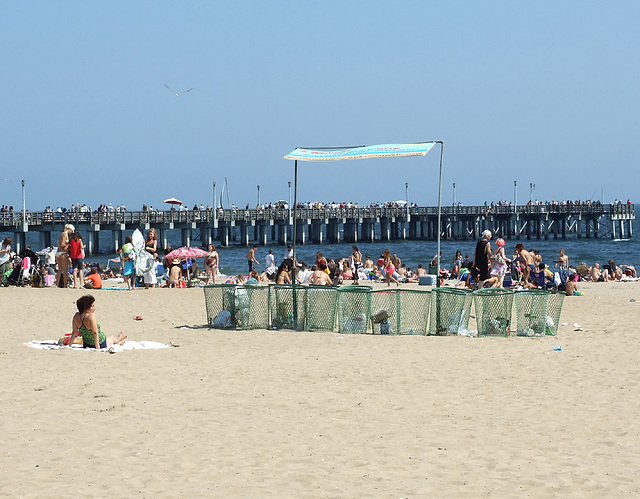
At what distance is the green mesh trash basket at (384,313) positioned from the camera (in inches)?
494

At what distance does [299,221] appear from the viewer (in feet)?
223

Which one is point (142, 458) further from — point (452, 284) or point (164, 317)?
point (452, 284)

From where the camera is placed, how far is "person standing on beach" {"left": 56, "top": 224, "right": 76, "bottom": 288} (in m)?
18.4

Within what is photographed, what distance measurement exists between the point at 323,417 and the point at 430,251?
184 ft

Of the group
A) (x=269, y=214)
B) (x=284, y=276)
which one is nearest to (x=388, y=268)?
(x=284, y=276)

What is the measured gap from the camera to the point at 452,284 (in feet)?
77.5

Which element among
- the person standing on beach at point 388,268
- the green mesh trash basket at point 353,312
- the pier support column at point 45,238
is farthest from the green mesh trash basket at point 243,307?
the pier support column at point 45,238

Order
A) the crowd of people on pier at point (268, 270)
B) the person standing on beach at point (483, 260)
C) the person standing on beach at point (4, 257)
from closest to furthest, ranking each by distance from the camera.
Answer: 1. the person standing on beach at point (483, 260)
2. the crowd of people on pier at point (268, 270)
3. the person standing on beach at point (4, 257)

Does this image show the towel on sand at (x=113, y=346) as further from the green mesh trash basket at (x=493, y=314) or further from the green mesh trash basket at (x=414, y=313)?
the green mesh trash basket at (x=493, y=314)

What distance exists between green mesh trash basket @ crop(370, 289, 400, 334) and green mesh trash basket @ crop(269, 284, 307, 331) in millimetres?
1000

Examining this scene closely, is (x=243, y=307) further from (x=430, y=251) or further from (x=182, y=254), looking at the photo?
(x=430, y=251)

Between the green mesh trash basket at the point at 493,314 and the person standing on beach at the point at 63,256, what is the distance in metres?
9.12

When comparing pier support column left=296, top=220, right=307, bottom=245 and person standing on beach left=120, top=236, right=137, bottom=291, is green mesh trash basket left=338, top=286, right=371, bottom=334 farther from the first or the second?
pier support column left=296, top=220, right=307, bottom=245

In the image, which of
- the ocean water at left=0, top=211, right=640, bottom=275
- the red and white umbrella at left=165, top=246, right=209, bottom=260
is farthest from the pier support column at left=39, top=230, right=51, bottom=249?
the red and white umbrella at left=165, top=246, right=209, bottom=260
